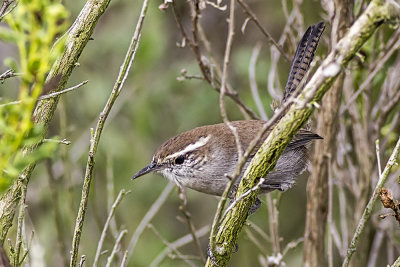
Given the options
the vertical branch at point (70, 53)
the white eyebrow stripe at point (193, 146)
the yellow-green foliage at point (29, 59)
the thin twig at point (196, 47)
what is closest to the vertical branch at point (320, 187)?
the thin twig at point (196, 47)

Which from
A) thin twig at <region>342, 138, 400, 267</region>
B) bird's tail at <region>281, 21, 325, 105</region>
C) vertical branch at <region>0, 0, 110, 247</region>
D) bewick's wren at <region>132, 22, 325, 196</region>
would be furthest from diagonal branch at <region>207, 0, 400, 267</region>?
bird's tail at <region>281, 21, 325, 105</region>

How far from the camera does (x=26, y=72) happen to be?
1.08m

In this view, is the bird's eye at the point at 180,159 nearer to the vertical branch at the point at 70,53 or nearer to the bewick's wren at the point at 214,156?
the bewick's wren at the point at 214,156

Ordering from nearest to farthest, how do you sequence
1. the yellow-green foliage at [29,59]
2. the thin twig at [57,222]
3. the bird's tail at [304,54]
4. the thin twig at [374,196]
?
the yellow-green foliage at [29,59] < the thin twig at [374,196] < the bird's tail at [304,54] < the thin twig at [57,222]

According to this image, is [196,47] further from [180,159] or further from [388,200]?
[388,200]

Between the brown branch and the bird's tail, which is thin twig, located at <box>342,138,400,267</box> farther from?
the bird's tail

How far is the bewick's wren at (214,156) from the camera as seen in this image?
131 inches

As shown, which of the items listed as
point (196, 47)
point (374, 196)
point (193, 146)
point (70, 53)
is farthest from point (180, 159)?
point (374, 196)

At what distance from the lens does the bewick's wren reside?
333 centimetres

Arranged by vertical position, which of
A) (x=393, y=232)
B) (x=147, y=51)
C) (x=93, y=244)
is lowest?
(x=393, y=232)

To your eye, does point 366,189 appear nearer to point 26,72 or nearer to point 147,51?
point 147,51

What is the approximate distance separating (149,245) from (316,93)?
13.2ft

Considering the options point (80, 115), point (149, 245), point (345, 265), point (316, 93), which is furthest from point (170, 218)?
point (316, 93)

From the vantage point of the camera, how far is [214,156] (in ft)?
11.2
